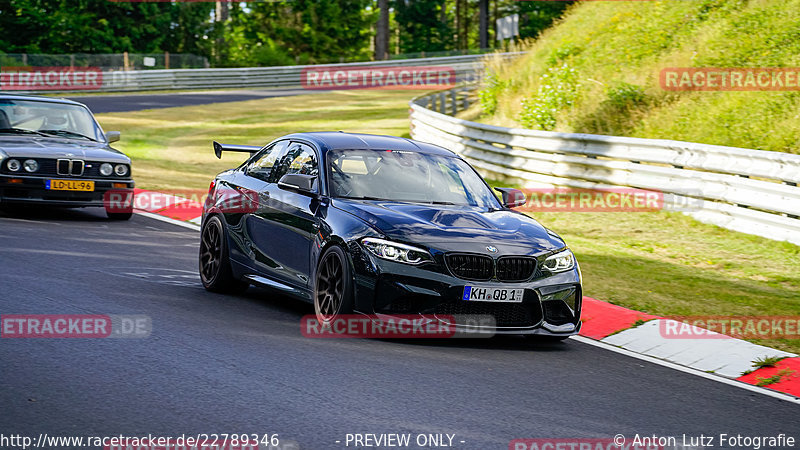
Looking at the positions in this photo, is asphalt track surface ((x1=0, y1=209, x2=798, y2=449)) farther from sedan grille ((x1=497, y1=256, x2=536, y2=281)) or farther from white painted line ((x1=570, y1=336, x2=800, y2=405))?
sedan grille ((x1=497, y1=256, x2=536, y2=281))

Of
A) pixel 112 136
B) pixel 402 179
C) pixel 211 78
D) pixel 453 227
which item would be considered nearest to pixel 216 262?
pixel 402 179

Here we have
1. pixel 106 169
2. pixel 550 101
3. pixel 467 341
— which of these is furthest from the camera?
pixel 550 101

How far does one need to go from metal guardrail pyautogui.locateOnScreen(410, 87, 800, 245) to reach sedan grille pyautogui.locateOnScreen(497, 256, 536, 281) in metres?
6.35

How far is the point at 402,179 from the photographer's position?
8.77 m

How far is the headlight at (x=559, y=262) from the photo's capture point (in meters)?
7.83

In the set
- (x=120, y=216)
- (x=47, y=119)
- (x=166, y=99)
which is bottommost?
(x=166, y=99)

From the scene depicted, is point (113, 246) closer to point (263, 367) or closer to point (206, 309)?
point (206, 309)

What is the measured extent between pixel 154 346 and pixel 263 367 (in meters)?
0.93

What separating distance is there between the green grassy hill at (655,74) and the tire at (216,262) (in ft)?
32.1

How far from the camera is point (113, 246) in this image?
1191cm

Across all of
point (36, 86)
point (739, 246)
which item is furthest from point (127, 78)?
point (739, 246)

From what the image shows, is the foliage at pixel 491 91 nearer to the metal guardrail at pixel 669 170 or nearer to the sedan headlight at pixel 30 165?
the metal guardrail at pixel 669 170

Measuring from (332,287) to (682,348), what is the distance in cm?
282

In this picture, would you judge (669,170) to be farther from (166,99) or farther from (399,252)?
(166,99)
